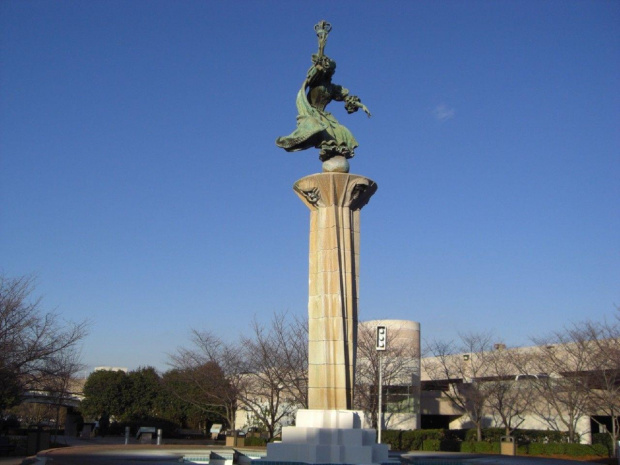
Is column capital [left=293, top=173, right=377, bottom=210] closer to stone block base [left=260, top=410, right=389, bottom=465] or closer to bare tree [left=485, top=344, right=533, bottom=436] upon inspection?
stone block base [left=260, top=410, right=389, bottom=465]

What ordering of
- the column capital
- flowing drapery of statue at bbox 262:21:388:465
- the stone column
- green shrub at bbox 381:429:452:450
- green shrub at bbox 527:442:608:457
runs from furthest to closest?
green shrub at bbox 381:429:452:450 → green shrub at bbox 527:442:608:457 → the column capital → the stone column → flowing drapery of statue at bbox 262:21:388:465

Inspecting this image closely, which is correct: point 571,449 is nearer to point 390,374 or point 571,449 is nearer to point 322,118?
point 390,374

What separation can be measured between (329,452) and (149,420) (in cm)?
4523

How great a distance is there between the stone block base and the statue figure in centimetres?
746

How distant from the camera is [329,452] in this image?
56.5 feet

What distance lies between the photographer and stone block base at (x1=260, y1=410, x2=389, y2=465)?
17172mm

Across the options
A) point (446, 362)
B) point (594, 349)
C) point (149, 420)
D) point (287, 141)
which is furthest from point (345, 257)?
point (149, 420)

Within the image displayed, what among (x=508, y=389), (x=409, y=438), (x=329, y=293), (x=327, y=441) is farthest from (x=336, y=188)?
(x=508, y=389)

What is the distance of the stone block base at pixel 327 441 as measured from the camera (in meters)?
17.2

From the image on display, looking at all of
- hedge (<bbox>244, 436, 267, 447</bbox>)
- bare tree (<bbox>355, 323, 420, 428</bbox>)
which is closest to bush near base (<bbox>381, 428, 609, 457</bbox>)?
bare tree (<bbox>355, 323, 420, 428</bbox>)

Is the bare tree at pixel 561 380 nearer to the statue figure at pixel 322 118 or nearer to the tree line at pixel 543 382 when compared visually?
the tree line at pixel 543 382

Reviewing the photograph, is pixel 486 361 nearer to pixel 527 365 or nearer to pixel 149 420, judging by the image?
pixel 527 365

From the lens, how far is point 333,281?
61.7ft

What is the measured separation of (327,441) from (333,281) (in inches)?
175
